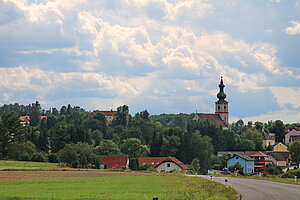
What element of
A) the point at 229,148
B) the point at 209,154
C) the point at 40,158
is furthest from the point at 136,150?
the point at 229,148

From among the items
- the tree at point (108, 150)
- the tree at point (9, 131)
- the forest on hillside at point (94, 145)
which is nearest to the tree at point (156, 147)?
the forest on hillside at point (94, 145)

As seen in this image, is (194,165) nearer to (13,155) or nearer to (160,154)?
(160,154)

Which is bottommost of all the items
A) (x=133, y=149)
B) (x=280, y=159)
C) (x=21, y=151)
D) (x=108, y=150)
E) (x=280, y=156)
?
(x=21, y=151)

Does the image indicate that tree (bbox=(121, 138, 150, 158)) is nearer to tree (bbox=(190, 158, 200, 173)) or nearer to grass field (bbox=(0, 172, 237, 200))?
tree (bbox=(190, 158, 200, 173))

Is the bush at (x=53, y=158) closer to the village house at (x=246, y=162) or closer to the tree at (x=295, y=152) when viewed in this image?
the village house at (x=246, y=162)

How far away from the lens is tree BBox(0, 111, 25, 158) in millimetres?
121812

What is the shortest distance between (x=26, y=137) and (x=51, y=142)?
704 cm

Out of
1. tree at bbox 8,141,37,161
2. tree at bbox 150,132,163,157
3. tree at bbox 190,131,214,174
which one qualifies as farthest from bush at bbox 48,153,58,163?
tree at bbox 190,131,214,174

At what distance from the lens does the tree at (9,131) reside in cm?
12181

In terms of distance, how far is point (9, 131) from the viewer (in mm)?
124938

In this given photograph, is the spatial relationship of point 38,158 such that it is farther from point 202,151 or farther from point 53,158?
point 202,151

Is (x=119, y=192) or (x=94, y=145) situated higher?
(x=94, y=145)

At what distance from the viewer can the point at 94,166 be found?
349ft

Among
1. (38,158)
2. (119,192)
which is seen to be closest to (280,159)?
(38,158)
